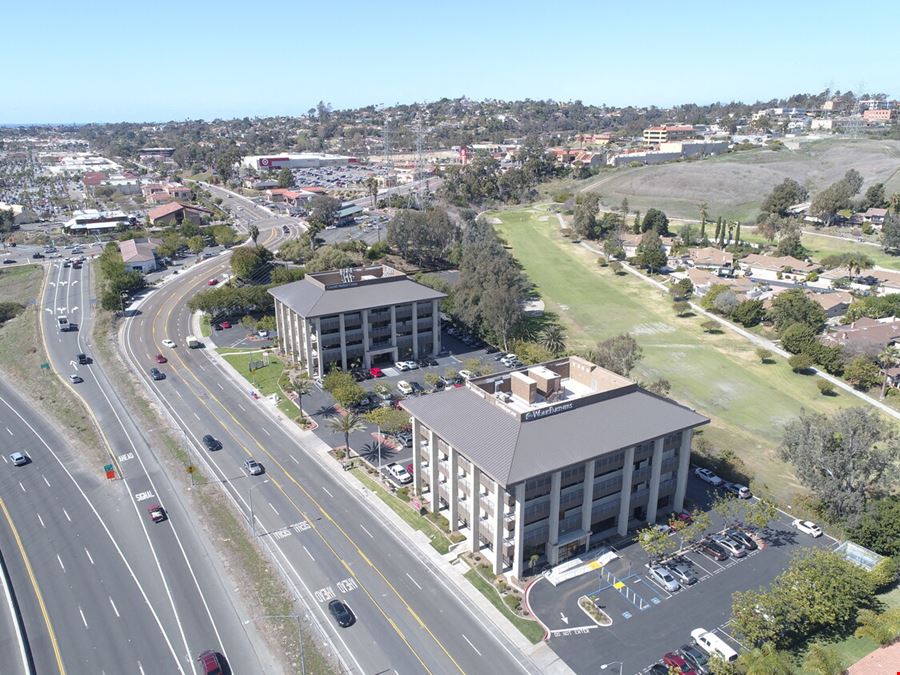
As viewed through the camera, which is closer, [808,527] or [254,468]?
[808,527]

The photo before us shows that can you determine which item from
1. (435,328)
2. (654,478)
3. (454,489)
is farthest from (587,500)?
(435,328)

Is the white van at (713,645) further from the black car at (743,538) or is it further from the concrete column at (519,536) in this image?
the concrete column at (519,536)

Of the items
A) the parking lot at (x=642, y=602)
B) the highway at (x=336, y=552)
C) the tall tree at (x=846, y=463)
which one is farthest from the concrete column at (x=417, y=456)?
the tall tree at (x=846, y=463)

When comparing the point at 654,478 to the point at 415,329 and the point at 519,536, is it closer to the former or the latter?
the point at 519,536

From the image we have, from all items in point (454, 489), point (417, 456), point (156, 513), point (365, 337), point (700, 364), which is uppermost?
point (365, 337)

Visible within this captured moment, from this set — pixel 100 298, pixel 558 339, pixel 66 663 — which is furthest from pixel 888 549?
pixel 100 298

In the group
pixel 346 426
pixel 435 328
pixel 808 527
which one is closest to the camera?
pixel 808 527

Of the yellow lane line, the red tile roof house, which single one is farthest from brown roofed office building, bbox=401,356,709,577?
the red tile roof house
